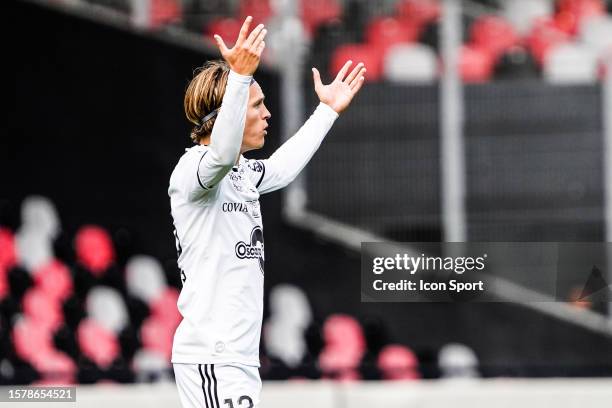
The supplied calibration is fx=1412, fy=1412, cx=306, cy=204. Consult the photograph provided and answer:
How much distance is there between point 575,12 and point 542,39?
38.4 inches

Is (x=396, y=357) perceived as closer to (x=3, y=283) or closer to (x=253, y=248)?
(x=3, y=283)

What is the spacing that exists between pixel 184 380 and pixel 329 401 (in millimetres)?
3010

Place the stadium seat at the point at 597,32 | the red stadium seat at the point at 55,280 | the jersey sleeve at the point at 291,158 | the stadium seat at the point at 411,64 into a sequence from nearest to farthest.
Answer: the jersey sleeve at the point at 291,158, the red stadium seat at the point at 55,280, the stadium seat at the point at 411,64, the stadium seat at the point at 597,32

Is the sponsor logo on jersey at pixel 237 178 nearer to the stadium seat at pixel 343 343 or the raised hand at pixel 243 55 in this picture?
the raised hand at pixel 243 55

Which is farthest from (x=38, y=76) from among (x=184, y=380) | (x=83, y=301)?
(x=184, y=380)

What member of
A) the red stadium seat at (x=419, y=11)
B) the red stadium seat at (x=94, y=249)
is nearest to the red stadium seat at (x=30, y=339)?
the red stadium seat at (x=94, y=249)

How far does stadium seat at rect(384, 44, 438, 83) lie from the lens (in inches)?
324

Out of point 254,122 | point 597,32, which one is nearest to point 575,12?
point 597,32

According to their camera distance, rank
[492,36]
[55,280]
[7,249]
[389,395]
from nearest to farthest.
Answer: [389,395] → [7,249] → [55,280] → [492,36]

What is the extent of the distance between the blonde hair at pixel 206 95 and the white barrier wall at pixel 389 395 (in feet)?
10.1

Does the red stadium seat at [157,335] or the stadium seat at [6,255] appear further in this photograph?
the red stadium seat at [157,335]

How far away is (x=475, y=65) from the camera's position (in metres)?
8.52

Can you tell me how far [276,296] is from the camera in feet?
26.9

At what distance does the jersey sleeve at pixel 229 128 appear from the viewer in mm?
3488
